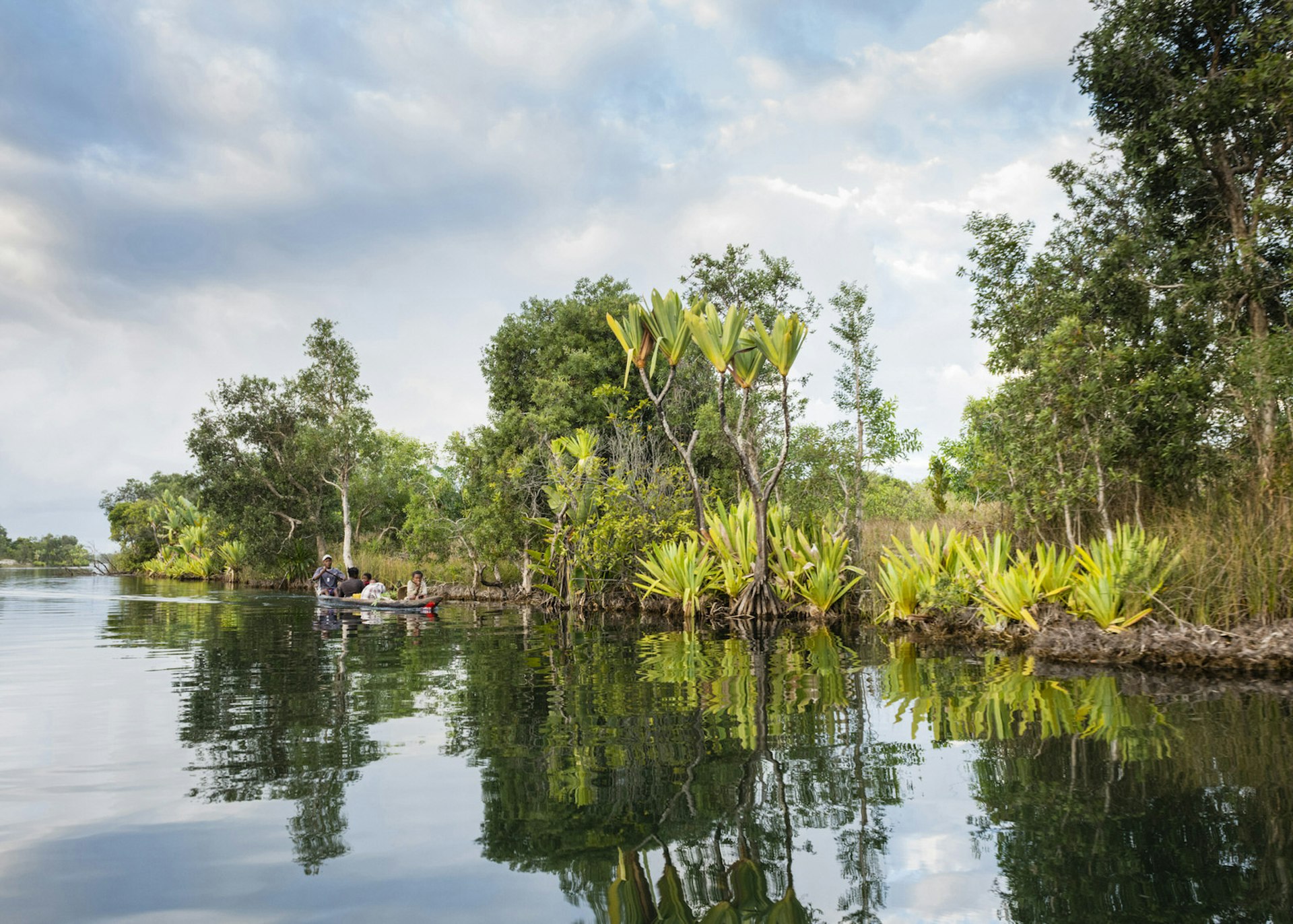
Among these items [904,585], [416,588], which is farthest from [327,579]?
[904,585]

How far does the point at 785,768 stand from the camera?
5.69m

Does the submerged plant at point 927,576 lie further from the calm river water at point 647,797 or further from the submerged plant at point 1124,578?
the calm river water at point 647,797

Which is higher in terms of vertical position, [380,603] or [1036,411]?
[1036,411]

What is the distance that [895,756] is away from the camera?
19.8 feet

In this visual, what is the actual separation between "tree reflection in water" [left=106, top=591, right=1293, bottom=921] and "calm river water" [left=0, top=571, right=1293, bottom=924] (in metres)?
0.03

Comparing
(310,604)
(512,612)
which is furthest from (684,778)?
(310,604)

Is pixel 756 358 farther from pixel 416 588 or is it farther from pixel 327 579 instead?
pixel 327 579

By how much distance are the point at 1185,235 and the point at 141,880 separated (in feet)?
53.4

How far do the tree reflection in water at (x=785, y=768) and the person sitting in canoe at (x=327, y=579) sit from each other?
13.5 meters

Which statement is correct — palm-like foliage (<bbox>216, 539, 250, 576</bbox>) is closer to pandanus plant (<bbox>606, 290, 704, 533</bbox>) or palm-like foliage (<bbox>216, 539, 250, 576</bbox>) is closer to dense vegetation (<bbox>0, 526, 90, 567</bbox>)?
pandanus plant (<bbox>606, 290, 704, 533</bbox>)

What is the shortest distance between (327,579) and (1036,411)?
19957 millimetres

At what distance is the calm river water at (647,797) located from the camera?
12.2 ft

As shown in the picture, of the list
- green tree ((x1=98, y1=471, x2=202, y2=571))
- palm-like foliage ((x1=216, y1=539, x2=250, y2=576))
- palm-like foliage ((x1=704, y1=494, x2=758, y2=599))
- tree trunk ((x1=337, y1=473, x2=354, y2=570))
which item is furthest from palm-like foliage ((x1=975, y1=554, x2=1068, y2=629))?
green tree ((x1=98, y1=471, x2=202, y2=571))

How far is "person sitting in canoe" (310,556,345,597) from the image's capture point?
2449 centimetres
